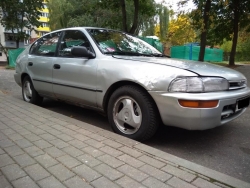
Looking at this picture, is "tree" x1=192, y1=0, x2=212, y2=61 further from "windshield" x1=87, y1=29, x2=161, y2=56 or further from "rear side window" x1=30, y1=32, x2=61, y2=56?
"rear side window" x1=30, y1=32, x2=61, y2=56

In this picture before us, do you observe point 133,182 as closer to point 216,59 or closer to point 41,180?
point 41,180

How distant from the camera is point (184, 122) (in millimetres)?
2553

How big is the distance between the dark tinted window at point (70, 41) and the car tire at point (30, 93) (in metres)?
1.32

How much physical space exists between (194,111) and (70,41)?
2.60 meters

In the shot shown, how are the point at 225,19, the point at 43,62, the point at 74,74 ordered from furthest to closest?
the point at 225,19, the point at 43,62, the point at 74,74

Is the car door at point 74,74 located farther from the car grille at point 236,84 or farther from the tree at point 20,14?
the tree at point 20,14

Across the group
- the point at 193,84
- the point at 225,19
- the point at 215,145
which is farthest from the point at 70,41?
the point at 225,19

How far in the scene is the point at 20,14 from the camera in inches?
856

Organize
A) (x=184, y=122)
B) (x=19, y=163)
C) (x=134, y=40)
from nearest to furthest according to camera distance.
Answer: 1. (x=19, y=163)
2. (x=184, y=122)
3. (x=134, y=40)

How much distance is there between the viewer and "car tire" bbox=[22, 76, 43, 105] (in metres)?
4.91

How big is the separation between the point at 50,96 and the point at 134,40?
1945 mm

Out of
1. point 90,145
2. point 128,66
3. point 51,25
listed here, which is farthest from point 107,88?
point 51,25

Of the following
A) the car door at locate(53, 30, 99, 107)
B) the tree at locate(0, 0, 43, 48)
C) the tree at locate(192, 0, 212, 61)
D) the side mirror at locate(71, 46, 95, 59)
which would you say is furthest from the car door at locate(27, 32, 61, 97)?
the tree at locate(0, 0, 43, 48)

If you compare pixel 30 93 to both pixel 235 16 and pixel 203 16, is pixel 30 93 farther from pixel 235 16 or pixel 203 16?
pixel 235 16
